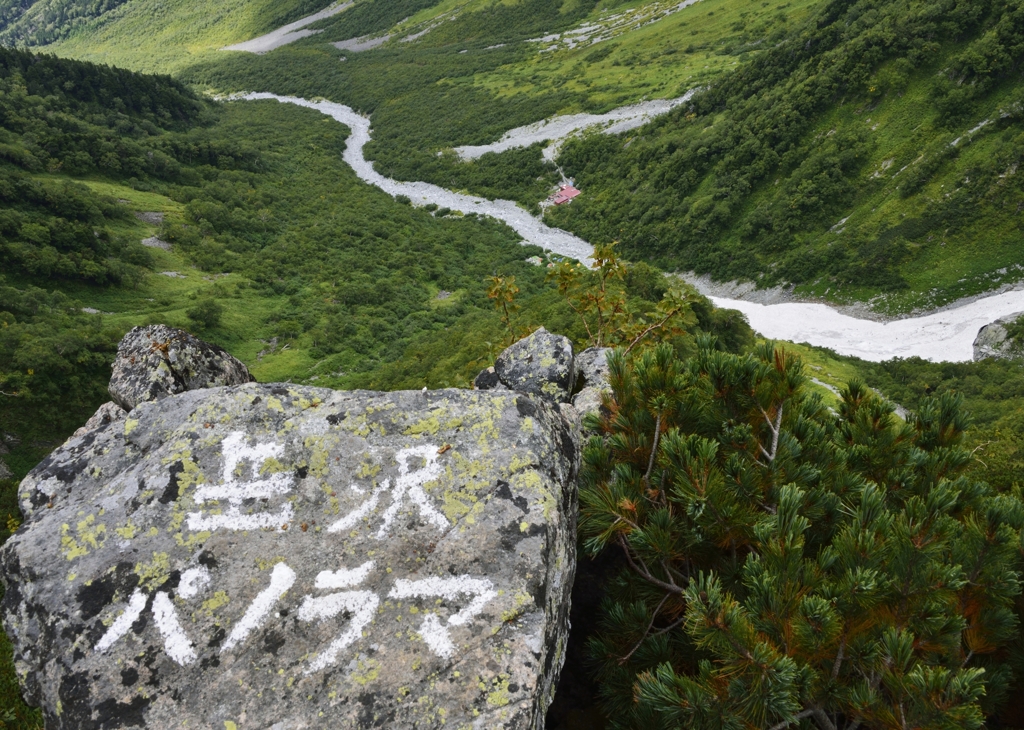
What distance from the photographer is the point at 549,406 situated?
720 centimetres

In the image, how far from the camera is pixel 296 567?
534cm

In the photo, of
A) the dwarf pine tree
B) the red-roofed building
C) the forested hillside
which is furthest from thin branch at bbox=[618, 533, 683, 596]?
the red-roofed building

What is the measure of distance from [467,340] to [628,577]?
37.9m

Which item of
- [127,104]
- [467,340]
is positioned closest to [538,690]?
[467,340]

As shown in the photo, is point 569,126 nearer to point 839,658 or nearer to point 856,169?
point 856,169

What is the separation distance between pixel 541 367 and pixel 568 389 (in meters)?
0.75

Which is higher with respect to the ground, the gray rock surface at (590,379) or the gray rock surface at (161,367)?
the gray rock surface at (161,367)

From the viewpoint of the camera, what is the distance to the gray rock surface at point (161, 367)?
8.66 meters

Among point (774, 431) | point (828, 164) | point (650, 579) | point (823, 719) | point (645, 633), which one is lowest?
point (828, 164)

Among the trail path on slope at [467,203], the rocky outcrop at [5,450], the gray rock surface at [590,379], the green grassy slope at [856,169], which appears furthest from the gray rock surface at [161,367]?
the green grassy slope at [856,169]

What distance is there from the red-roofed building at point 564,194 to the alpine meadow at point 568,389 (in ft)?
2.87

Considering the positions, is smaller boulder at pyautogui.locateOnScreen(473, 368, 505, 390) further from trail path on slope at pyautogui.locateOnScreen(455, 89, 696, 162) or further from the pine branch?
trail path on slope at pyautogui.locateOnScreen(455, 89, 696, 162)

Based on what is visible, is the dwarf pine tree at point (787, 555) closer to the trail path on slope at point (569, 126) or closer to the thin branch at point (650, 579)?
the thin branch at point (650, 579)

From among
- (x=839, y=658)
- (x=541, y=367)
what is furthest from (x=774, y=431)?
(x=541, y=367)
